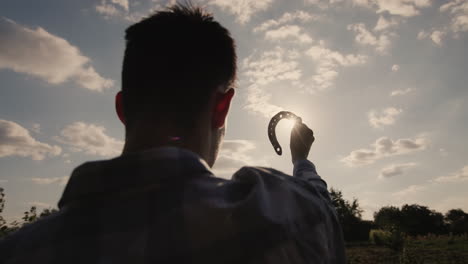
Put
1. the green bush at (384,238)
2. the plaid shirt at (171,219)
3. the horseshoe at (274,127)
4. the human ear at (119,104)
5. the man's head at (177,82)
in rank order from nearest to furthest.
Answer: the plaid shirt at (171,219) → the man's head at (177,82) → the human ear at (119,104) → the horseshoe at (274,127) → the green bush at (384,238)

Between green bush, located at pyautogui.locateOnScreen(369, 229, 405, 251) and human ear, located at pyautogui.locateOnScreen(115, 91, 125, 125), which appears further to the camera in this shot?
green bush, located at pyautogui.locateOnScreen(369, 229, 405, 251)

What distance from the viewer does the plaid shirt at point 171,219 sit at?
1.12 meters

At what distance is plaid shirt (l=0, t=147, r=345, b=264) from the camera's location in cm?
112

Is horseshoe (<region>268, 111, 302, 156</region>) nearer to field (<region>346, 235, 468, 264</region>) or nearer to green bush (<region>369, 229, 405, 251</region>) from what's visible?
field (<region>346, 235, 468, 264</region>)

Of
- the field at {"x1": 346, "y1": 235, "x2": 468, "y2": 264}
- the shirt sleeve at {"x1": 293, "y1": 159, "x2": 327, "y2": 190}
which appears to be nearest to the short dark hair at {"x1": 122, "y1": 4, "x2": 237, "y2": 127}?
the shirt sleeve at {"x1": 293, "y1": 159, "x2": 327, "y2": 190}

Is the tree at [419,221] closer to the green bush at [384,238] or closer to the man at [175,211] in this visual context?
the green bush at [384,238]

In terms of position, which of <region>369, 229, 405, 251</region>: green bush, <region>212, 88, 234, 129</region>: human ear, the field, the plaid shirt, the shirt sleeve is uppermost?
<region>212, 88, 234, 129</region>: human ear

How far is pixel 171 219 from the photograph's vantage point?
→ 1134 millimetres

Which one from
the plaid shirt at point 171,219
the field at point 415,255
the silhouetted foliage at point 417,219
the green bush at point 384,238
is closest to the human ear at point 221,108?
the plaid shirt at point 171,219

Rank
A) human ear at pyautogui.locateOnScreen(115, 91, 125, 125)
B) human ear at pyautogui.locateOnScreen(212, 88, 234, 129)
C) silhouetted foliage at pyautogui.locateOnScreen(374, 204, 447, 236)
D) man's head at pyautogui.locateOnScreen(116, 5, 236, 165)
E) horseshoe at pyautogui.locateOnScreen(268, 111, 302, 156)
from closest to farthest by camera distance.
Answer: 1. man's head at pyautogui.locateOnScreen(116, 5, 236, 165)
2. human ear at pyautogui.locateOnScreen(212, 88, 234, 129)
3. human ear at pyautogui.locateOnScreen(115, 91, 125, 125)
4. horseshoe at pyautogui.locateOnScreen(268, 111, 302, 156)
5. silhouetted foliage at pyautogui.locateOnScreen(374, 204, 447, 236)

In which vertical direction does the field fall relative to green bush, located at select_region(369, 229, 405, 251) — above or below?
below

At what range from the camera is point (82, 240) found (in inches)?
45.7

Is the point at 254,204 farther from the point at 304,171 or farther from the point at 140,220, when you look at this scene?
the point at 304,171

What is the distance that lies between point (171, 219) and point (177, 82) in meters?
0.69
